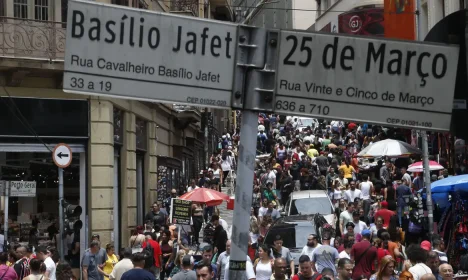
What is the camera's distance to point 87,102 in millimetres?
22984

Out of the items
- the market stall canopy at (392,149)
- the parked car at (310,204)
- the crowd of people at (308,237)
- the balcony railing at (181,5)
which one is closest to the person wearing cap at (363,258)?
the crowd of people at (308,237)

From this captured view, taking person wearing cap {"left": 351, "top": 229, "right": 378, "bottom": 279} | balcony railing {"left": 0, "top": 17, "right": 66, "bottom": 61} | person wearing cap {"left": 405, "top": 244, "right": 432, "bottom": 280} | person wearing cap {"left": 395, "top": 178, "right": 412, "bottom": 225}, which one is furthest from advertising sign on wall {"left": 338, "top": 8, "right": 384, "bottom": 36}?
person wearing cap {"left": 405, "top": 244, "right": 432, "bottom": 280}

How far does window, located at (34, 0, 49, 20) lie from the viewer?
22.7 metres

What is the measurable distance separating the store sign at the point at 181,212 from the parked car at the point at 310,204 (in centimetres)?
428

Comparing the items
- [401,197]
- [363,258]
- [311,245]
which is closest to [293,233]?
[311,245]

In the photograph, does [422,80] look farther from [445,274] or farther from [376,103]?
[445,274]

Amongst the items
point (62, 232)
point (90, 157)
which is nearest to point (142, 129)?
point (90, 157)

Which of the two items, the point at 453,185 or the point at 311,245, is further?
the point at 453,185

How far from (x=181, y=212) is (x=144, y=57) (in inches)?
725

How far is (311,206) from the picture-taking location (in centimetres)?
2661

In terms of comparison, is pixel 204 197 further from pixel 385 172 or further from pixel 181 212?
pixel 385 172

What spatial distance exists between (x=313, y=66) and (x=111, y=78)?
1.09 m

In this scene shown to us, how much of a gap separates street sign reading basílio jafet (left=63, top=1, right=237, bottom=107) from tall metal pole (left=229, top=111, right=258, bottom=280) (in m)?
0.18

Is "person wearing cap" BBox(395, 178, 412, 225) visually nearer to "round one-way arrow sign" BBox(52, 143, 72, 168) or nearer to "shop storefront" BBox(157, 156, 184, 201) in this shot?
"round one-way arrow sign" BBox(52, 143, 72, 168)
